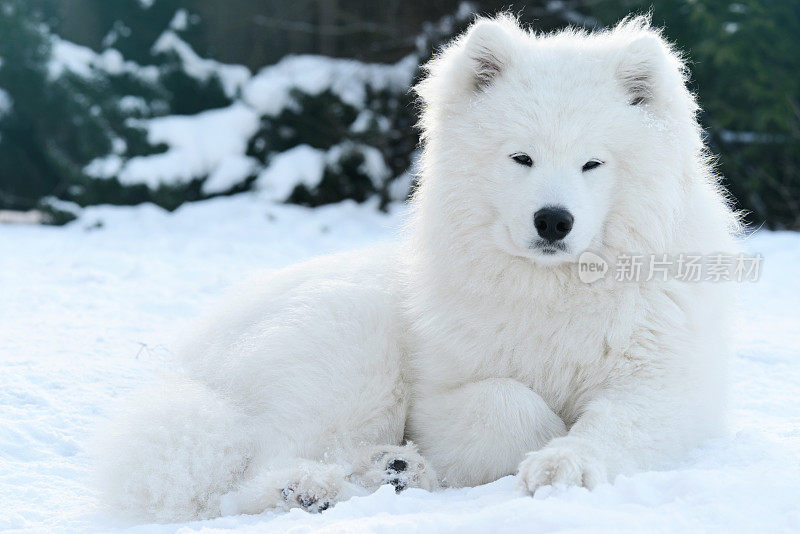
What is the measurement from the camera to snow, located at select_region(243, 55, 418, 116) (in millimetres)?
10508

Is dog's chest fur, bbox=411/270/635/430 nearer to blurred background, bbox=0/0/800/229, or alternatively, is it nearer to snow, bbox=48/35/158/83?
blurred background, bbox=0/0/800/229

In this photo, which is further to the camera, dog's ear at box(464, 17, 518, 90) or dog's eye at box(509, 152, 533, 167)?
dog's ear at box(464, 17, 518, 90)

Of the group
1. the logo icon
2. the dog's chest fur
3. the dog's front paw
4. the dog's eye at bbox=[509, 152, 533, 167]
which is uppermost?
the dog's eye at bbox=[509, 152, 533, 167]

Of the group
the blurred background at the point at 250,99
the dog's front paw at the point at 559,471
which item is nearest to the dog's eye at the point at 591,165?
the dog's front paw at the point at 559,471


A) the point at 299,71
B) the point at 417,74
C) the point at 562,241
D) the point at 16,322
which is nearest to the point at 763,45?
the point at 417,74

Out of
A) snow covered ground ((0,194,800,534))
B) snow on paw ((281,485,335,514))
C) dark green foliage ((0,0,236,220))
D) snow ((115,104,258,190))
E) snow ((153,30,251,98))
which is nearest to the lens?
snow covered ground ((0,194,800,534))

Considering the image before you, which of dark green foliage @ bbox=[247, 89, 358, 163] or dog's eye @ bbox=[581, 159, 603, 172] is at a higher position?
dog's eye @ bbox=[581, 159, 603, 172]

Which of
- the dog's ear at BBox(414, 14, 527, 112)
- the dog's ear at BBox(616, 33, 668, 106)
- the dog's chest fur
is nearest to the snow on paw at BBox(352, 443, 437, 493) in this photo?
the dog's chest fur

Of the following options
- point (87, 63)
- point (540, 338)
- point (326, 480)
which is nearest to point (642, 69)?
point (540, 338)

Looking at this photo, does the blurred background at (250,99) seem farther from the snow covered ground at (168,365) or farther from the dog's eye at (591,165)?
the dog's eye at (591,165)

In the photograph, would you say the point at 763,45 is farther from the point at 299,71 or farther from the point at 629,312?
the point at 629,312

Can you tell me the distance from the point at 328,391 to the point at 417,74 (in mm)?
7742

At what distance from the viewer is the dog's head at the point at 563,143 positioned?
3080 millimetres

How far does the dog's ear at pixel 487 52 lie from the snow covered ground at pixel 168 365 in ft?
3.50
